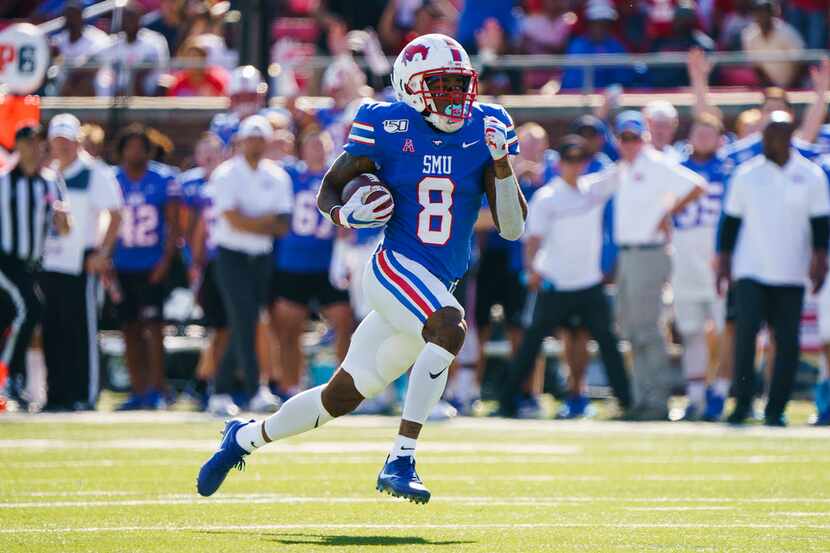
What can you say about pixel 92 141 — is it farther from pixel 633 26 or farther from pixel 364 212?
pixel 364 212

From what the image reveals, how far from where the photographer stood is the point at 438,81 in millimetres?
6652

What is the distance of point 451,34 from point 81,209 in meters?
4.41

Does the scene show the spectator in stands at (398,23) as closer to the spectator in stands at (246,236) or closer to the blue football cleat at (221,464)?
the spectator in stands at (246,236)

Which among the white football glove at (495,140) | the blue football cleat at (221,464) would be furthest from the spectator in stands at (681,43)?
the blue football cleat at (221,464)

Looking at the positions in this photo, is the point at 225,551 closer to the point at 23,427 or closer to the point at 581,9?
the point at 23,427

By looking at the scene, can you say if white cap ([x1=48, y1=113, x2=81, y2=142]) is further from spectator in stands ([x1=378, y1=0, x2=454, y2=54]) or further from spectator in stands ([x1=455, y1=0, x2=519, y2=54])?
spectator in stands ([x1=455, y1=0, x2=519, y2=54])

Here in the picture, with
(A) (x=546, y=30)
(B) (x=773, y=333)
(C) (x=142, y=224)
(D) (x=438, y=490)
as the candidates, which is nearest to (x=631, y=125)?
(B) (x=773, y=333)

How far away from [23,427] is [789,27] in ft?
24.8

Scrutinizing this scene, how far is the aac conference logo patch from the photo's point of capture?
6785mm

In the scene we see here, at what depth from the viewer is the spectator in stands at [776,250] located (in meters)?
11.0

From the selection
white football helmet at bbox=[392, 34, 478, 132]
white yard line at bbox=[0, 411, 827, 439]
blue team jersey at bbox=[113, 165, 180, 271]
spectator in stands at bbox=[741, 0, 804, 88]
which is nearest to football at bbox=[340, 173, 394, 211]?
white football helmet at bbox=[392, 34, 478, 132]

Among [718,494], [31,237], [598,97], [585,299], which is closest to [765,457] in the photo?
[718,494]

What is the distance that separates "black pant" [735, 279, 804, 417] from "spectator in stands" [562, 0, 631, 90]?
442 centimetres

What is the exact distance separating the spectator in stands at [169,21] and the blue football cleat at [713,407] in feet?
25.0
